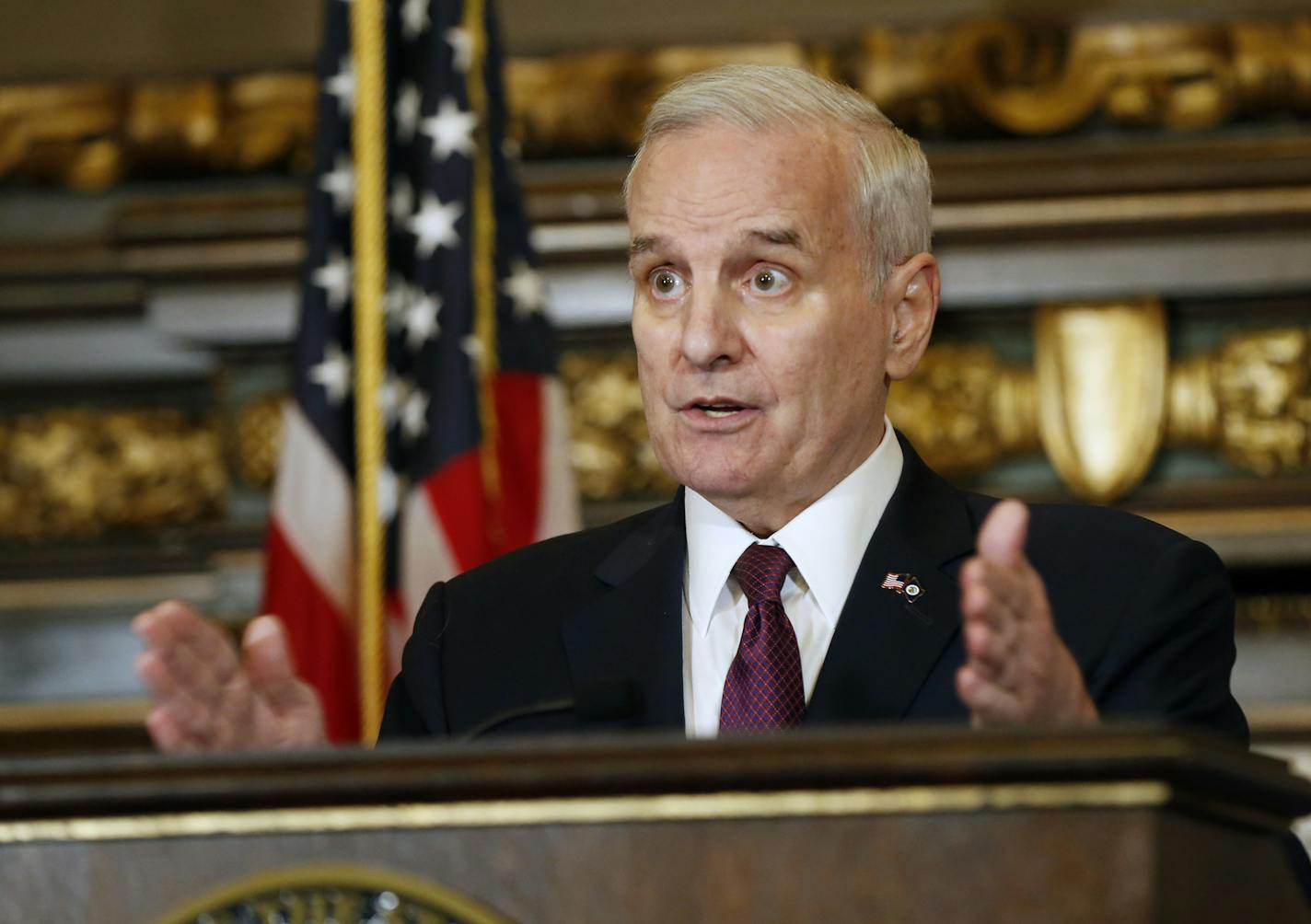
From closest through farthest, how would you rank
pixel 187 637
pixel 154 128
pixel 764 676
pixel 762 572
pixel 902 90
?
pixel 187 637, pixel 764 676, pixel 762 572, pixel 902 90, pixel 154 128

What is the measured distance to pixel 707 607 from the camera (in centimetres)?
266

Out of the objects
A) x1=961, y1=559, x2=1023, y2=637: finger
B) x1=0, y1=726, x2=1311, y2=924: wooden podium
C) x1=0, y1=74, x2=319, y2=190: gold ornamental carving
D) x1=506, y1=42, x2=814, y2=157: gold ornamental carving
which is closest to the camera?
x1=0, y1=726, x2=1311, y2=924: wooden podium

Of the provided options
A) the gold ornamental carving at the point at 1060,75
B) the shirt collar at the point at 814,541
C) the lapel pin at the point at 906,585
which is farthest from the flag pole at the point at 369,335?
the lapel pin at the point at 906,585

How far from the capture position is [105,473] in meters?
5.46

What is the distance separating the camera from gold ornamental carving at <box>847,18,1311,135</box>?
501cm

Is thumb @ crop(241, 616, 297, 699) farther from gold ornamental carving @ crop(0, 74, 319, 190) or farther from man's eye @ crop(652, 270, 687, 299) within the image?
gold ornamental carving @ crop(0, 74, 319, 190)

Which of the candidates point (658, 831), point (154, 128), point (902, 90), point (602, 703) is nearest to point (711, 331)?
point (602, 703)

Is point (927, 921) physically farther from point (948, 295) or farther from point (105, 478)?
point (105, 478)

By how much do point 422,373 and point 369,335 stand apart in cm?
21

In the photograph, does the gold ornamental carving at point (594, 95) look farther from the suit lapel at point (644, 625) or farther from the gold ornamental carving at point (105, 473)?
the suit lapel at point (644, 625)

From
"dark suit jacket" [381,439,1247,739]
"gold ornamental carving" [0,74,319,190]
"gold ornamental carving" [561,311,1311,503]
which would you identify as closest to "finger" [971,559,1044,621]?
"dark suit jacket" [381,439,1247,739]

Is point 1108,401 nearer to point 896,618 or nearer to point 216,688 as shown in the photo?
point 896,618

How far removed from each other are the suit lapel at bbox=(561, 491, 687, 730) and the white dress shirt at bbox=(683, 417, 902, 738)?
0.09 feet

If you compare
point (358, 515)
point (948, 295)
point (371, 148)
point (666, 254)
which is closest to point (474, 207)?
point (371, 148)
